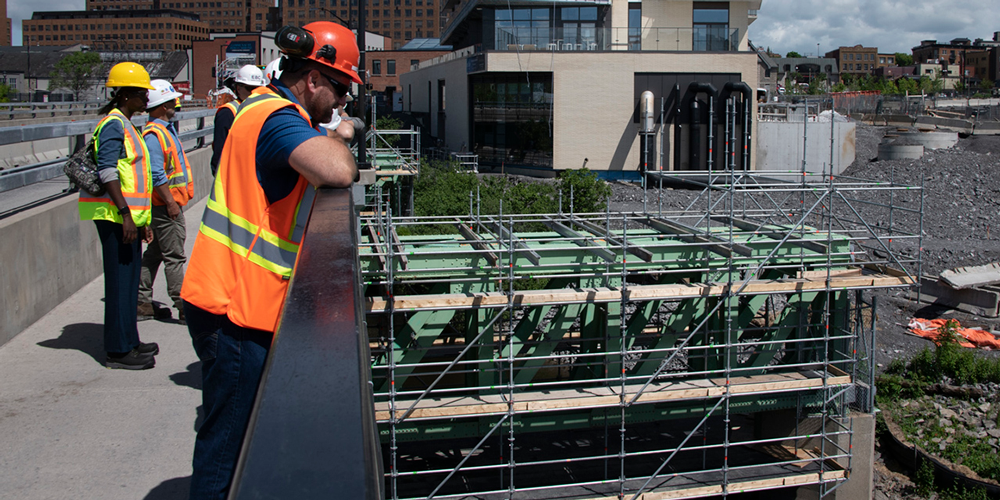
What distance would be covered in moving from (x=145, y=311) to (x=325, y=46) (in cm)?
595

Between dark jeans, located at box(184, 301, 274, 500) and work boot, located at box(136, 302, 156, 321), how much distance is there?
5.70m

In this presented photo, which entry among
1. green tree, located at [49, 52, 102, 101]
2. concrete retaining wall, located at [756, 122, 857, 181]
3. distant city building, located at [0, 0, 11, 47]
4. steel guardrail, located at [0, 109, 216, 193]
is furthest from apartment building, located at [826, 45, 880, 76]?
steel guardrail, located at [0, 109, 216, 193]

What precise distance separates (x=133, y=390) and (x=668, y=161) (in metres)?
35.1

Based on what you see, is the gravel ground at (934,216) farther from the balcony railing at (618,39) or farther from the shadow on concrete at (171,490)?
the shadow on concrete at (171,490)

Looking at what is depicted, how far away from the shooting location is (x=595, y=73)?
37781 millimetres

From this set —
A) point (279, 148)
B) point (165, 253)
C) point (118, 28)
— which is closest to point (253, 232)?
point (279, 148)

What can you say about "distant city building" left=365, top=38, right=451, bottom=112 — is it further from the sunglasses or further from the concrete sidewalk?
the sunglasses

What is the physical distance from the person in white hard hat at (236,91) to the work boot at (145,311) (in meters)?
1.82

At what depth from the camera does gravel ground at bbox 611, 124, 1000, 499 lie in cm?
1848

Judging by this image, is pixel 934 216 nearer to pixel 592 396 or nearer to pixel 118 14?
pixel 592 396

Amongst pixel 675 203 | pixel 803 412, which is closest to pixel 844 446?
pixel 803 412

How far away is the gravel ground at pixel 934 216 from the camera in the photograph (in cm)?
1848

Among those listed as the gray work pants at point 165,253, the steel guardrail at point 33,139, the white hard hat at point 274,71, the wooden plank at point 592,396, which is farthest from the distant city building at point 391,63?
the white hard hat at point 274,71

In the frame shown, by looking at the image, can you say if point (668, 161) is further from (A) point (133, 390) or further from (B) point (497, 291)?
(A) point (133, 390)
